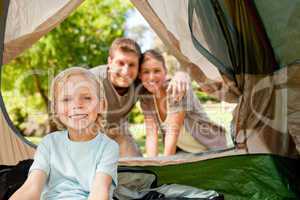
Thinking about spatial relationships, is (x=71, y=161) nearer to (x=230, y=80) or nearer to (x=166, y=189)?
(x=166, y=189)

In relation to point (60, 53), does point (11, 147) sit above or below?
below

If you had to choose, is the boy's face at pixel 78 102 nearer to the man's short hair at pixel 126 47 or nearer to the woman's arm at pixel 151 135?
the man's short hair at pixel 126 47

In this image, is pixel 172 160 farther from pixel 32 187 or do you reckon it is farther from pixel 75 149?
pixel 32 187

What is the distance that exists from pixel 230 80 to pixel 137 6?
27.9 inches

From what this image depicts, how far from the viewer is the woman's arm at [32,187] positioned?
1.47 m

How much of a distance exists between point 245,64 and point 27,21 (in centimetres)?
110

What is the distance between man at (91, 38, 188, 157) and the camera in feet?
9.68

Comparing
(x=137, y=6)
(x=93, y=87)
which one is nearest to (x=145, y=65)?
(x=137, y=6)

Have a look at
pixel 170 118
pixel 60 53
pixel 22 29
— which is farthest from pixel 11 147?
pixel 60 53

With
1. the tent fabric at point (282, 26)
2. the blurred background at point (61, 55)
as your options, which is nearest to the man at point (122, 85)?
the tent fabric at point (282, 26)

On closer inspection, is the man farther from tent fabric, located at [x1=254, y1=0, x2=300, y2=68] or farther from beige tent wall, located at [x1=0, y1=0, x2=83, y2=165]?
tent fabric, located at [x1=254, y1=0, x2=300, y2=68]

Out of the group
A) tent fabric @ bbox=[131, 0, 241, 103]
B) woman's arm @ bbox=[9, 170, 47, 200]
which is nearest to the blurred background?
Answer: tent fabric @ bbox=[131, 0, 241, 103]

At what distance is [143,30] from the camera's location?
7297 millimetres

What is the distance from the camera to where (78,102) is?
5.27ft
